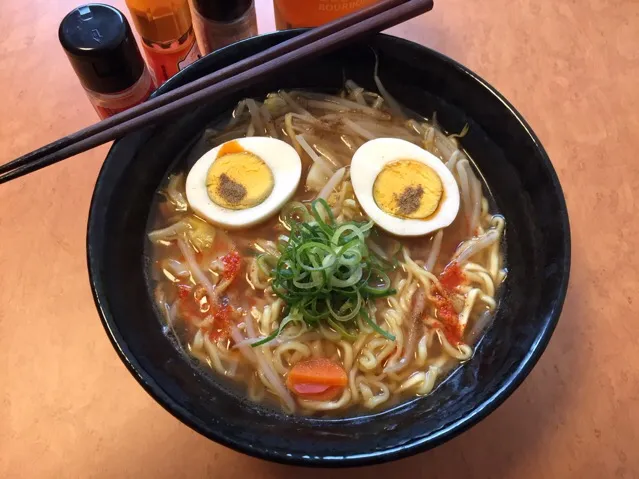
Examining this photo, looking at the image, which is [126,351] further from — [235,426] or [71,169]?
[71,169]

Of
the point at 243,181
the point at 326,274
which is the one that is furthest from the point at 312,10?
the point at 326,274

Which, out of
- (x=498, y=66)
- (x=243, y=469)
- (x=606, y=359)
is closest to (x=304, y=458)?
(x=243, y=469)

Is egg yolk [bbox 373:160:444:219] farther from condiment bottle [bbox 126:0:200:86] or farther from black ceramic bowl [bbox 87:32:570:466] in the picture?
condiment bottle [bbox 126:0:200:86]

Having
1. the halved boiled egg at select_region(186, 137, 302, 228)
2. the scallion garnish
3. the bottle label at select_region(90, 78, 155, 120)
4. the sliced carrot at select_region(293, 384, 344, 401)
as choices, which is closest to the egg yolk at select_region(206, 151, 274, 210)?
the halved boiled egg at select_region(186, 137, 302, 228)

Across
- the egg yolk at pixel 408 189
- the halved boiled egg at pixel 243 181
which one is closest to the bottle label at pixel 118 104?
the halved boiled egg at pixel 243 181

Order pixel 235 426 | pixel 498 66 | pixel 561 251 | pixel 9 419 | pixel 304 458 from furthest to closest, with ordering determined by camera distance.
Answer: pixel 498 66, pixel 9 419, pixel 561 251, pixel 235 426, pixel 304 458

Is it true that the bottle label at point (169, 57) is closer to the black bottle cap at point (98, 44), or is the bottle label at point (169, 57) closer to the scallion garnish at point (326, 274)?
the black bottle cap at point (98, 44)
